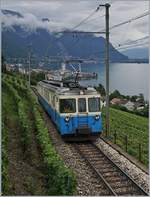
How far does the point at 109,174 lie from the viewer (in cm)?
1129

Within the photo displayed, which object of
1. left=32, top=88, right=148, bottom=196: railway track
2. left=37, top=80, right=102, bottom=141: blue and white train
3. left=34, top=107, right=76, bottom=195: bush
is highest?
left=37, top=80, right=102, bottom=141: blue and white train

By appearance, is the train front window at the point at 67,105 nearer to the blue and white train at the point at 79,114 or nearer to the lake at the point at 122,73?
the blue and white train at the point at 79,114

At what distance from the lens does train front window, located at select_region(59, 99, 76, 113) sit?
50.9ft

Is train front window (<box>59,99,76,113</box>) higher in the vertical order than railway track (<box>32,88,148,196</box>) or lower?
higher

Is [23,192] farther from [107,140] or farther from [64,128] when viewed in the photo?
[107,140]

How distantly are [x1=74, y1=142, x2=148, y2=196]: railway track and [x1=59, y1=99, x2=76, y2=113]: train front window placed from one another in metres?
1.47

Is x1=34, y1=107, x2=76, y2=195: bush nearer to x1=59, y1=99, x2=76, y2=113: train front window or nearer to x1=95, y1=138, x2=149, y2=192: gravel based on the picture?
x1=95, y1=138, x2=149, y2=192: gravel

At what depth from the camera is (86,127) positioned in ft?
50.8

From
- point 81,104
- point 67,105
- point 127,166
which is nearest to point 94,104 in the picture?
Result: point 81,104

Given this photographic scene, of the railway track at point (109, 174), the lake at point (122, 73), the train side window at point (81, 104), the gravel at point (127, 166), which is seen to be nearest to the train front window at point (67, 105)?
the train side window at point (81, 104)

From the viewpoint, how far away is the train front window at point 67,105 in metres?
15.5

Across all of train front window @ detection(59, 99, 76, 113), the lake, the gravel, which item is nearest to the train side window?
train front window @ detection(59, 99, 76, 113)

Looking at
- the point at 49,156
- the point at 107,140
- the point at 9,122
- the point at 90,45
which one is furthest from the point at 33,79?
the point at 49,156

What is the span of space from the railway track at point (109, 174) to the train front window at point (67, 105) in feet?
4.83
